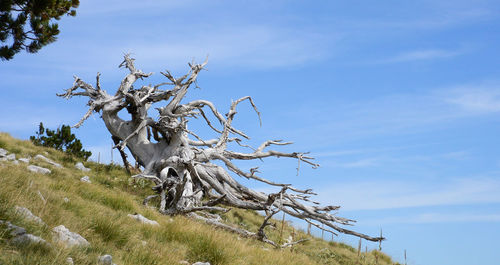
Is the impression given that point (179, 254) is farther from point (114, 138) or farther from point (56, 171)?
point (114, 138)

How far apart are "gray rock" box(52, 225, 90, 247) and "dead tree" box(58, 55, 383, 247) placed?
7.14 metres

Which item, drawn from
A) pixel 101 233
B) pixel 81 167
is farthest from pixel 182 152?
pixel 101 233

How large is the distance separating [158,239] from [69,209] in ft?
5.30

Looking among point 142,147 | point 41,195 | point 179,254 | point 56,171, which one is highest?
point 142,147

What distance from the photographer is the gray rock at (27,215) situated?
6.54 meters

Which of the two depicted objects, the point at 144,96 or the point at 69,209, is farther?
the point at 144,96

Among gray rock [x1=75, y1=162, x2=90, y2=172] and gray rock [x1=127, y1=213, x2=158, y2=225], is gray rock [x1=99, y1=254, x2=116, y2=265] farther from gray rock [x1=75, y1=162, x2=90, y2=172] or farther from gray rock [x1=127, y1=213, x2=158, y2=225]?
gray rock [x1=75, y1=162, x2=90, y2=172]

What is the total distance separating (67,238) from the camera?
6.43 meters

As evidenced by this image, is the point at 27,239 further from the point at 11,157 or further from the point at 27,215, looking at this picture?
the point at 11,157

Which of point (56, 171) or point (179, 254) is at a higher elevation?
point (56, 171)

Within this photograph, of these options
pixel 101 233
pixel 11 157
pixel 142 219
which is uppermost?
pixel 11 157

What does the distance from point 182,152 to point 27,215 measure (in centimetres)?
1005

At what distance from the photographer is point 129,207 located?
10422 millimetres

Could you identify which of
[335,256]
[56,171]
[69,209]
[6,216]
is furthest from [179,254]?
[335,256]
